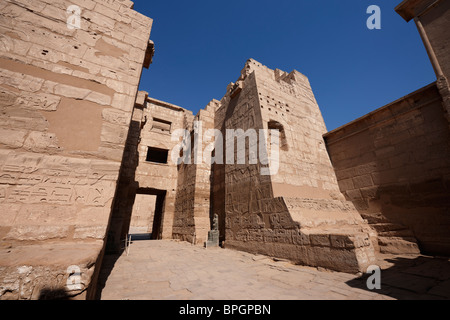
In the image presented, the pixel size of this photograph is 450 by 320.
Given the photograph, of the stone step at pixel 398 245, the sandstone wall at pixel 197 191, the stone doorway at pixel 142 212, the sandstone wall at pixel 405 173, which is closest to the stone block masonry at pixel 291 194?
the stone step at pixel 398 245

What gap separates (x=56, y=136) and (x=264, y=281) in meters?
3.43

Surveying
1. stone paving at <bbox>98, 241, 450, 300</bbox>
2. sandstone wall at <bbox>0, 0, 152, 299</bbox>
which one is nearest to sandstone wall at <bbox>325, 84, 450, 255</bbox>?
stone paving at <bbox>98, 241, 450, 300</bbox>

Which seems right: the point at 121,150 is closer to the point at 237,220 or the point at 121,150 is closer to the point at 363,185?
the point at 237,220

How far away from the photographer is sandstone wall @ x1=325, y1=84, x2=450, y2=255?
14.0 feet

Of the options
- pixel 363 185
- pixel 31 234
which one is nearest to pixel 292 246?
pixel 363 185

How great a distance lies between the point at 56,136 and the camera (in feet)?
7.25

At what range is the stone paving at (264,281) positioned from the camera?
2.22m

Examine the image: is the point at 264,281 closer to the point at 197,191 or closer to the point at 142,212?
the point at 197,191

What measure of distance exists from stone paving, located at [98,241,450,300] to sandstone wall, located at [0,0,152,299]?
102cm

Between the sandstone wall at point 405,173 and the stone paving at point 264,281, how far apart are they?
0.81 metres

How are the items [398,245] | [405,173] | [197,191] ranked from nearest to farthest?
[398,245], [405,173], [197,191]

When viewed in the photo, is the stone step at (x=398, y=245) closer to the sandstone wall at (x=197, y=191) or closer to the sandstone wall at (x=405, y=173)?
the sandstone wall at (x=405, y=173)

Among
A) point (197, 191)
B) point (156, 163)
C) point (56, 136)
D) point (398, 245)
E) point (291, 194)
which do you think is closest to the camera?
point (56, 136)

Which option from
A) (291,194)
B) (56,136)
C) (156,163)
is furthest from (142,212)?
(56,136)
